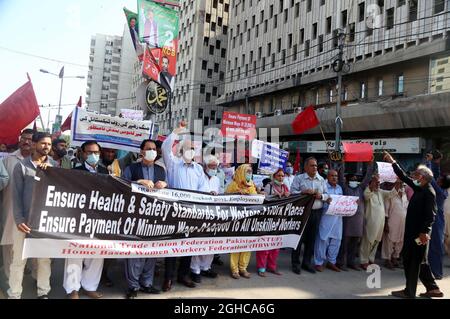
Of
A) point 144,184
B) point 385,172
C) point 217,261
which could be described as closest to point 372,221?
point 385,172

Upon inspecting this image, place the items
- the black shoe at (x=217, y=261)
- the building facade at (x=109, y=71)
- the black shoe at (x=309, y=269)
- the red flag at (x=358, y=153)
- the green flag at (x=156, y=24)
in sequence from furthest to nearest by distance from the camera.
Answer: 1. the building facade at (x=109, y=71)
2. the green flag at (x=156, y=24)
3. the red flag at (x=358, y=153)
4. the black shoe at (x=217, y=261)
5. the black shoe at (x=309, y=269)

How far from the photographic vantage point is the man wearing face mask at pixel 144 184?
477 cm

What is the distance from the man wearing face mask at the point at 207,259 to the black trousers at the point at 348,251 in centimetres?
254

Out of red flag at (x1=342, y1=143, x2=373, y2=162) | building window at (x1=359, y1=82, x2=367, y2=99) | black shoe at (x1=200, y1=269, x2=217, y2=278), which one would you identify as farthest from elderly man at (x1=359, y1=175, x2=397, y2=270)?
building window at (x1=359, y1=82, x2=367, y2=99)

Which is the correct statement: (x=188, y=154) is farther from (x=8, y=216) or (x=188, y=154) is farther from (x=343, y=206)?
(x=343, y=206)

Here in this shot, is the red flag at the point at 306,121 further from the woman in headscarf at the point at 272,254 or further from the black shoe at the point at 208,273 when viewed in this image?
the black shoe at the point at 208,273

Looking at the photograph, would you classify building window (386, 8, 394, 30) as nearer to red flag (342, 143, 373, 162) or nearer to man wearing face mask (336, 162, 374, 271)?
red flag (342, 143, 373, 162)

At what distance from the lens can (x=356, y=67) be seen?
2497 cm

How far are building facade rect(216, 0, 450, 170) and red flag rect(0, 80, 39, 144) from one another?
19.0m

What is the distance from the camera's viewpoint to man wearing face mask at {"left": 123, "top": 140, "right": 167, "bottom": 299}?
4773 millimetres

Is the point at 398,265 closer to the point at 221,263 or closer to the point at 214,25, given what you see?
the point at 221,263

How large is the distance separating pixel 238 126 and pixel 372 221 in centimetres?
781

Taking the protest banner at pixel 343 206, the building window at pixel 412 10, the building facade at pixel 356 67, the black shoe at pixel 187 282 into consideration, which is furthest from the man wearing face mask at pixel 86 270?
the building window at pixel 412 10

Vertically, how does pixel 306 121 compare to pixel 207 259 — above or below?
above
